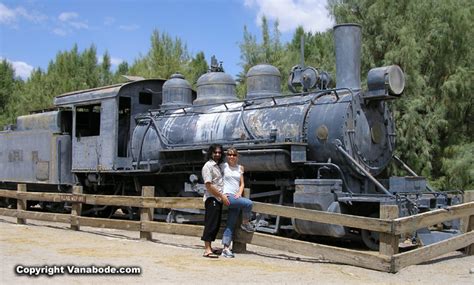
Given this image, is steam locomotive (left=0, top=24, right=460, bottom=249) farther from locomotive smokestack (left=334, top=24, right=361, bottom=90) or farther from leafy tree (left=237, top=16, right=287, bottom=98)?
leafy tree (left=237, top=16, right=287, bottom=98)

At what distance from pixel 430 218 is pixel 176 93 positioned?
7332mm

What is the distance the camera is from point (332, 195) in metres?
9.16

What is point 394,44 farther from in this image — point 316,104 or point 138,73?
point 138,73

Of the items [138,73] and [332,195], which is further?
[138,73]

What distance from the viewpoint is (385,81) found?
9.83 meters

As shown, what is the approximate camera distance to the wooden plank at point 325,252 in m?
7.04

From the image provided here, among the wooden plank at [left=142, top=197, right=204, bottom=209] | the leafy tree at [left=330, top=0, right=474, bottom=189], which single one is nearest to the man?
the wooden plank at [left=142, top=197, right=204, bottom=209]

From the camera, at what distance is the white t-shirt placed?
320 inches

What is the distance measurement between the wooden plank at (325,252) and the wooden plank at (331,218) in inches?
12.8

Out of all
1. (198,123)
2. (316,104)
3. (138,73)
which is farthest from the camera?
(138,73)

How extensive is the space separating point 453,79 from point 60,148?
1193cm

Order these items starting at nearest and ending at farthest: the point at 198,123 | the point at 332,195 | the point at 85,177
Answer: the point at 332,195, the point at 198,123, the point at 85,177

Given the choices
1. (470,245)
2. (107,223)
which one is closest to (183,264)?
(107,223)

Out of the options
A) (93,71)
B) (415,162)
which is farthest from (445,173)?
(93,71)
